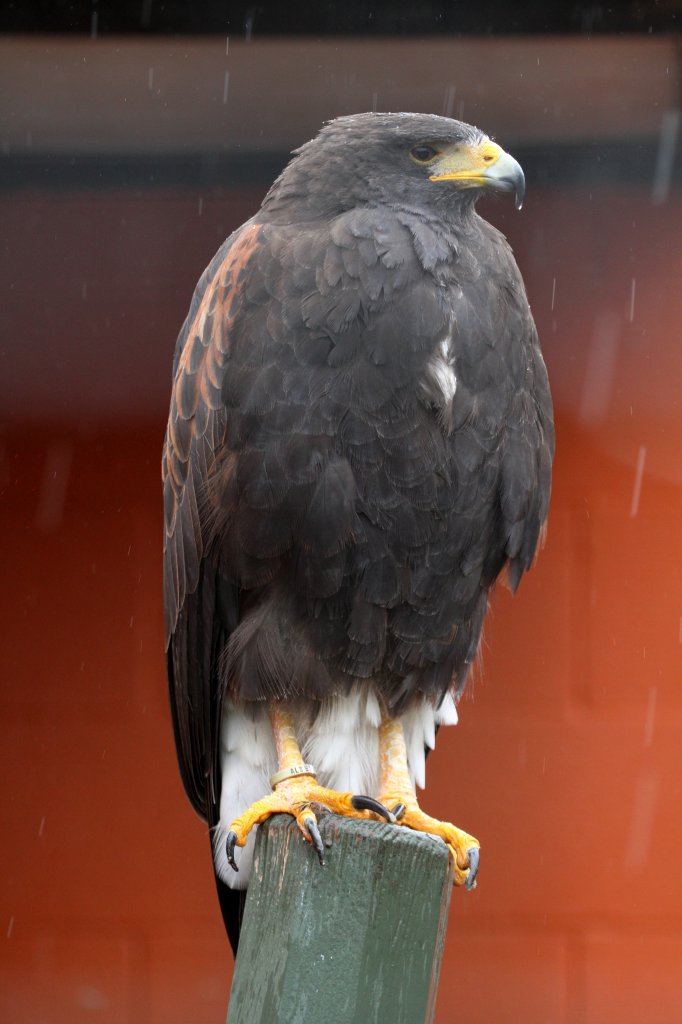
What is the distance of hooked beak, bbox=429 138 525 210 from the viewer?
2461 mm

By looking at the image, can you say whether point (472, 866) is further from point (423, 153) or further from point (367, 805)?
point (423, 153)

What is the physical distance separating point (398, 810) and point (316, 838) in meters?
0.50

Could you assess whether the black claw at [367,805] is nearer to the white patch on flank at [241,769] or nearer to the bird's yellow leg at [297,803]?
the bird's yellow leg at [297,803]

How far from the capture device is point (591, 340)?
4.45 meters

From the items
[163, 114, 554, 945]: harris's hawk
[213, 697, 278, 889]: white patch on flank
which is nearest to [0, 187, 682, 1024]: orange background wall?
[213, 697, 278, 889]: white patch on flank

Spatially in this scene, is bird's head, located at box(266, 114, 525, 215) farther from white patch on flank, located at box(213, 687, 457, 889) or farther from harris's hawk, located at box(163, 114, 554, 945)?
white patch on flank, located at box(213, 687, 457, 889)

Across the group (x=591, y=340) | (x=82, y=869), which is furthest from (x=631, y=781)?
Answer: (x=82, y=869)

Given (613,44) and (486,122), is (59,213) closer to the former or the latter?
(486,122)

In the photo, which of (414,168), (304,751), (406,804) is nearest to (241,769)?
(304,751)

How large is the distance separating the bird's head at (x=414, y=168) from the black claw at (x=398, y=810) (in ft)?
3.58

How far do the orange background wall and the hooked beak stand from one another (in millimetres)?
1984

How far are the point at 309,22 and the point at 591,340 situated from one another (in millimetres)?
1326

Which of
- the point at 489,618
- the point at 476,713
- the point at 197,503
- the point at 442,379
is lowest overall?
the point at 476,713

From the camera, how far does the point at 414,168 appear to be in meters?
2.47
